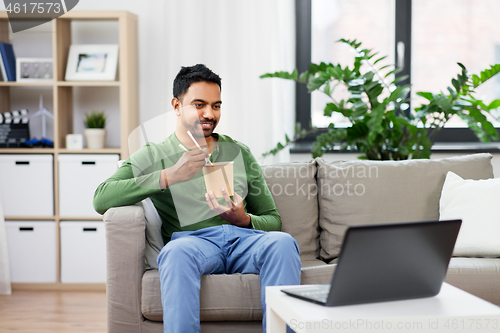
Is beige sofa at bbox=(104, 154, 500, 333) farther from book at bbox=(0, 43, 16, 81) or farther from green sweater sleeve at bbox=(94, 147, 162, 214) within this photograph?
book at bbox=(0, 43, 16, 81)

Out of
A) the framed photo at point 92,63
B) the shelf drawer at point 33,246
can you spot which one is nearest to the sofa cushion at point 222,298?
the shelf drawer at point 33,246

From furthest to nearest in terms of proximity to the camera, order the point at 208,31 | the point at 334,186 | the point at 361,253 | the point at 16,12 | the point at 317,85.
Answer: the point at 208,31 < the point at 16,12 < the point at 317,85 < the point at 334,186 < the point at 361,253

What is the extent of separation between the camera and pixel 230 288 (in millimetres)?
1636

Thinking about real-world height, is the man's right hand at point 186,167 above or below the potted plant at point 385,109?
below

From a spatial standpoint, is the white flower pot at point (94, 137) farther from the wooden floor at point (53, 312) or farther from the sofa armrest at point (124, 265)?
the sofa armrest at point (124, 265)

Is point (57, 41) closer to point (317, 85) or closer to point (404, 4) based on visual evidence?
point (317, 85)

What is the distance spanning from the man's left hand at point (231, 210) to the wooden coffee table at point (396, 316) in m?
0.59

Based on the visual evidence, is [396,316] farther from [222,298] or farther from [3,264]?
[3,264]

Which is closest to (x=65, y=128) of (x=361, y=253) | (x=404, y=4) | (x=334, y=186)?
(x=334, y=186)

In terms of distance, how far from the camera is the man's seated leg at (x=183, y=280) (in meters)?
1.38

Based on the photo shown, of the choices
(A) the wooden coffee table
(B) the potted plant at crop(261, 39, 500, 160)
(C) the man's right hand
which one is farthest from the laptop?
(B) the potted plant at crop(261, 39, 500, 160)

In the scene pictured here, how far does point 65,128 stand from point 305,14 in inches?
66.0

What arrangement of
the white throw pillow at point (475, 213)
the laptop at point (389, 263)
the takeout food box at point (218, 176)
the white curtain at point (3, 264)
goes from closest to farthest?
1. the laptop at point (389, 263)
2. the takeout food box at point (218, 176)
3. the white throw pillow at point (475, 213)
4. the white curtain at point (3, 264)

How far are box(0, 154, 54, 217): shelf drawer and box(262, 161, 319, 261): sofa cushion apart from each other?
1444mm
